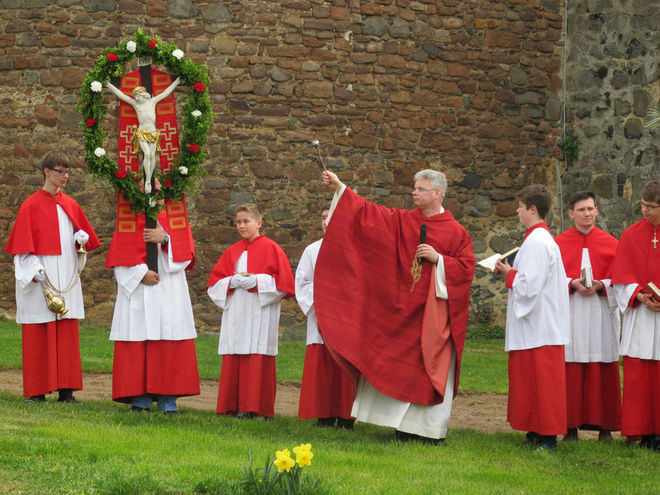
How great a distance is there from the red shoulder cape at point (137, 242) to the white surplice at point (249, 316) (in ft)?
1.79

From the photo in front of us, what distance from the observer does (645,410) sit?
7.77 metres

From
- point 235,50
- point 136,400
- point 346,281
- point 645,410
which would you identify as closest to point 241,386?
point 136,400

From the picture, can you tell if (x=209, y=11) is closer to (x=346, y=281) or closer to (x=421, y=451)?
(x=346, y=281)

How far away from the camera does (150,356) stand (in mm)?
8367

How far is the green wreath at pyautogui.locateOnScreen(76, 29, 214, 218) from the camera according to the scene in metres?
8.34

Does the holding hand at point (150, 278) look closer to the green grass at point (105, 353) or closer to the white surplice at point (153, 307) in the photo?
the white surplice at point (153, 307)

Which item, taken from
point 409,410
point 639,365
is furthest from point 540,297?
point 409,410

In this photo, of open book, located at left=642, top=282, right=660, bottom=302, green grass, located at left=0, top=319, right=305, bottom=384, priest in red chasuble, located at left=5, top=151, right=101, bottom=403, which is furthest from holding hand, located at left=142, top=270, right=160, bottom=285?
open book, located at left=642, top=282, right=660, bottom=302

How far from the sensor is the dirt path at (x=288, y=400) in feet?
30.8

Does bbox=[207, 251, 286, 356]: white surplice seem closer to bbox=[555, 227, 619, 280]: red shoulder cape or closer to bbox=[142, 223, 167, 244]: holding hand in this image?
bbox=[142, 223, 167, 244]: holding hand

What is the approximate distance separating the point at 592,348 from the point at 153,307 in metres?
3.73

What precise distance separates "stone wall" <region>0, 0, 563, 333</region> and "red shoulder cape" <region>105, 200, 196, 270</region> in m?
5.21

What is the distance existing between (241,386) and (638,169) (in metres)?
8.16

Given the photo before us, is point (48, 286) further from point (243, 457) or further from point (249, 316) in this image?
point (243, 457)
